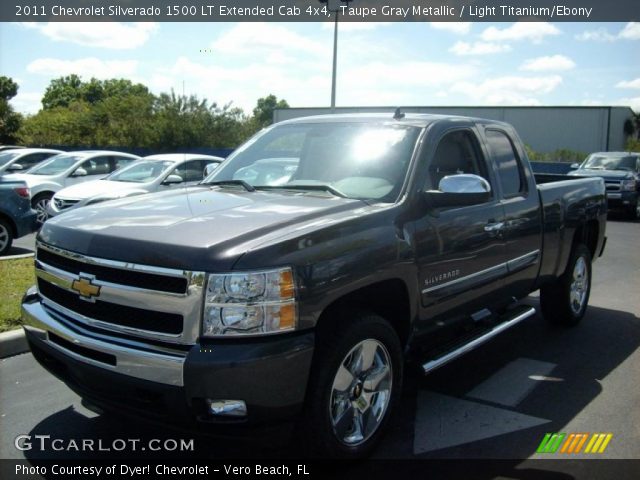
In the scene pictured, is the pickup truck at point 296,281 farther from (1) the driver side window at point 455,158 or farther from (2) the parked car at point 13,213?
(2) the parked car at point 13,213

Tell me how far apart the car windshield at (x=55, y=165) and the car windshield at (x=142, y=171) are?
270cm

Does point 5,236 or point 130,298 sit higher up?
point 130,298

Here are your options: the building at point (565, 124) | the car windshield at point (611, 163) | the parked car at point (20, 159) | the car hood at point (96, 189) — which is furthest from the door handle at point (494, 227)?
the building at point (565, 124)

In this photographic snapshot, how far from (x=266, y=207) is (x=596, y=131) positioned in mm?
48164

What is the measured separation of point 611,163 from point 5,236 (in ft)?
55.1

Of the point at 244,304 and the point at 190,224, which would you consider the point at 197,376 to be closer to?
the point at 244,304

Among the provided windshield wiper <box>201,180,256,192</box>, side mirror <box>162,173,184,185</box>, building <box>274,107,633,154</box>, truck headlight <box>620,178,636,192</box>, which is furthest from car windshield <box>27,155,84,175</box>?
building <box>274,107,633,154</box>

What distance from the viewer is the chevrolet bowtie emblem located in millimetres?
3161

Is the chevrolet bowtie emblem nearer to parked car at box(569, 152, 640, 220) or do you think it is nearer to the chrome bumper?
the chrome bumper

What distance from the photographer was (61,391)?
4.46 metres

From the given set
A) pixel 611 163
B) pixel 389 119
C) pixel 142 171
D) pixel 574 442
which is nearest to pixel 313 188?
pixel 389 119

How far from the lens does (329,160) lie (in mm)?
4426

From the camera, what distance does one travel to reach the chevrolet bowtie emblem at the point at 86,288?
316 cm

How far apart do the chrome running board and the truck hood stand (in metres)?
1.10
